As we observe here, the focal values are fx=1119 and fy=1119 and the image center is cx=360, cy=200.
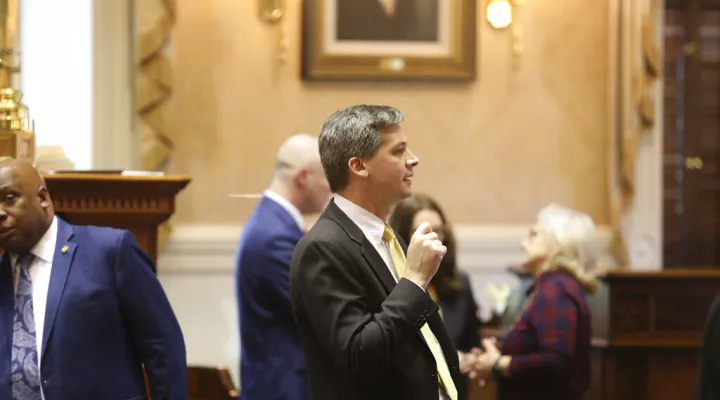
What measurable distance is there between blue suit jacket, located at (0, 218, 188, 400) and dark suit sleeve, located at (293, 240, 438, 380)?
0.64 meters

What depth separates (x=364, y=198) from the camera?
2494 mm

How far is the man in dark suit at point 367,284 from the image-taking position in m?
2.32

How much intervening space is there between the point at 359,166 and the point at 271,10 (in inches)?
157

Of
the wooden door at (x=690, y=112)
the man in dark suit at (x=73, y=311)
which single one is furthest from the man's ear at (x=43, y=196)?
the wooden door at (x=690, y=112)

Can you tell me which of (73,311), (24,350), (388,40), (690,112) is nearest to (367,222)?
(73,311)

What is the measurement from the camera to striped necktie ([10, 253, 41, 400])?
2.83 m

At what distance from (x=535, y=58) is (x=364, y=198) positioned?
4247 millimetres

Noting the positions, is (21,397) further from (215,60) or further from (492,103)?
(492,103)

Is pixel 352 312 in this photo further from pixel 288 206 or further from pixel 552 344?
pixel 552 344

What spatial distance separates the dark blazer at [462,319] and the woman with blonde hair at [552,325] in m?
0.09

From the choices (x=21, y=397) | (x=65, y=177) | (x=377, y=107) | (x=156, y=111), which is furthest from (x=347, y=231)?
(x=156, y=111)

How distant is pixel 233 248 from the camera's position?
6207 mm

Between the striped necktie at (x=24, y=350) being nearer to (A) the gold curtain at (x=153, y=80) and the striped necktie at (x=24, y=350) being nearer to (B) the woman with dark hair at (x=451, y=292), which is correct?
(B) the woman with dark hair at (x=451, y=292)

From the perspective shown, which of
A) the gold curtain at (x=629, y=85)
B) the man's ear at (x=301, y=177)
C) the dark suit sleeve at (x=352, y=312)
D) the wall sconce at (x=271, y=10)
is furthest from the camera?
the gold curtain at (x=629, y=85)
